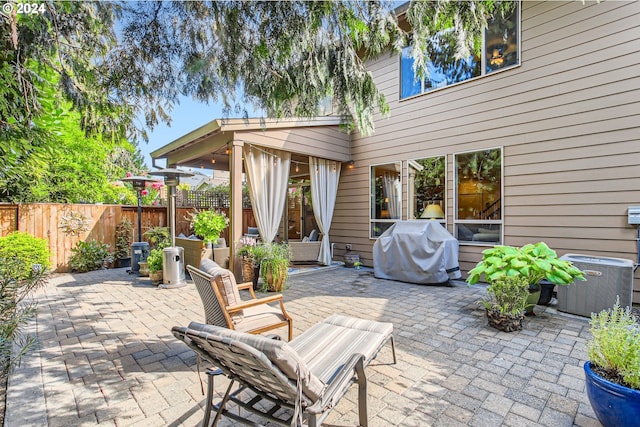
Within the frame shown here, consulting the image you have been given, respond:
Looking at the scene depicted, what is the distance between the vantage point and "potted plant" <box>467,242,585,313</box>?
11.9ft

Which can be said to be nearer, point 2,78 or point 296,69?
point 2,78

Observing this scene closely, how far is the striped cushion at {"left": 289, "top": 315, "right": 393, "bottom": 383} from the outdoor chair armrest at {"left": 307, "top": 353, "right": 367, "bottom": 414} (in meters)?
0.15

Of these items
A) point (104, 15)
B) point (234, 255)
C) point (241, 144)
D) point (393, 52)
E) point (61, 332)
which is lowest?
point (61, 332)

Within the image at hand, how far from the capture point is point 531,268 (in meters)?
3.81

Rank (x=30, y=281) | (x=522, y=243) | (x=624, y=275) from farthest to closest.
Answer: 1. (x=522, y=243)
2. (x=624, y=275)
3. (x=30, y=281)

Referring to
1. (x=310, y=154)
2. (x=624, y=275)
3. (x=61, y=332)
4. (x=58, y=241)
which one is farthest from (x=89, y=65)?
(x=624, y=275)

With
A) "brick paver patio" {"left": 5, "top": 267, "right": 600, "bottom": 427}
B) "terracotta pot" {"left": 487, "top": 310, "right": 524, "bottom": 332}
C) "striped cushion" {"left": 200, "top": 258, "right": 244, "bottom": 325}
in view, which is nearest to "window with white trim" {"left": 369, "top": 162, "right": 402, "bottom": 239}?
"brick paver patio" {"left": 5, "top": 267, "right": 600, "bottom": 427}

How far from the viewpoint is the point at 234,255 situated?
5719 millimetres

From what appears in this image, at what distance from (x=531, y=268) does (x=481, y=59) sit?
4269 millimetres

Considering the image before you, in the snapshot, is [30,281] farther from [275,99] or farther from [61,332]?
[275,99]

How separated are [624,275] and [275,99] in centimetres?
469

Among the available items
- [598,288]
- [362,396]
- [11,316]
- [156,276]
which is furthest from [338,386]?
[156,276]

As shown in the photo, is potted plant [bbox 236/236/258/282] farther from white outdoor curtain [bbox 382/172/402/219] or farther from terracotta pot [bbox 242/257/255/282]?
white outdoor curtain [bbox 382/172/402/219]

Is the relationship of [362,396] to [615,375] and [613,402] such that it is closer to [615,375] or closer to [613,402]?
[613,402]
